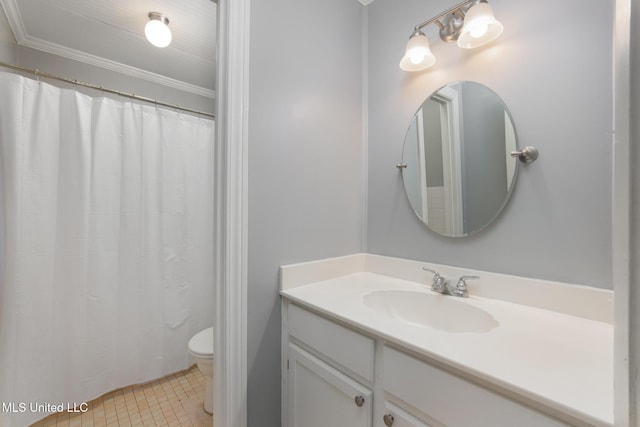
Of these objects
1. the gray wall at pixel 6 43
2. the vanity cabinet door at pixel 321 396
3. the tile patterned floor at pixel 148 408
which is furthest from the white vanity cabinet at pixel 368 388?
the gray wall at pixel 6 43

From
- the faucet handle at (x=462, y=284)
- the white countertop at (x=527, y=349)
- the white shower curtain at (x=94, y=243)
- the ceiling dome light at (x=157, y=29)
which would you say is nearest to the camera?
the white countertop at (x=527, y=349)

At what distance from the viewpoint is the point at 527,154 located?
100 centimetres

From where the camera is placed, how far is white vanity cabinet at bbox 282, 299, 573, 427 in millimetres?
620

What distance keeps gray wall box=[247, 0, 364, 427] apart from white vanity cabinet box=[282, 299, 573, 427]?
4.9 inches

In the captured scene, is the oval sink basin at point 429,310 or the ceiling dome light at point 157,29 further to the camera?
the ceiling dome light at point 157,29

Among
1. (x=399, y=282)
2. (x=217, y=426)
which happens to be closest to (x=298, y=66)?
(x=399, y=282)

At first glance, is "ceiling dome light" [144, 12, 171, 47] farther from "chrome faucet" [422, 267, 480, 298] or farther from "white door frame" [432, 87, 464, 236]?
"chrome faucet" [422, 267, 480, 298]

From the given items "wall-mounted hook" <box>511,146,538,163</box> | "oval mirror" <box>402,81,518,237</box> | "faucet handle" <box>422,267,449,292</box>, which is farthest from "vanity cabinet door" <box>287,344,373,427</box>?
"wall-mounted hook" <box>511,146,538,163</box>

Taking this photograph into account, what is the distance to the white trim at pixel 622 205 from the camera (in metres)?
0.38

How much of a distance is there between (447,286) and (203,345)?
1.38 metres

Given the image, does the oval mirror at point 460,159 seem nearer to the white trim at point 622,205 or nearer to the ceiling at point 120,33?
the white trim at point 622,205

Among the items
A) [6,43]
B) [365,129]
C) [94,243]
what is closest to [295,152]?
[365,129]

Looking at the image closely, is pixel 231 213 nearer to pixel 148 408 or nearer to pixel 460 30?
pixel 460 30

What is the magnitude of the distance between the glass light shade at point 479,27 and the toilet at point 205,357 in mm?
1908
